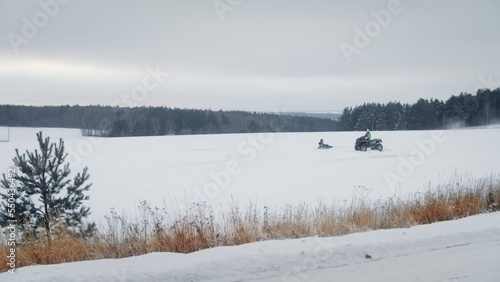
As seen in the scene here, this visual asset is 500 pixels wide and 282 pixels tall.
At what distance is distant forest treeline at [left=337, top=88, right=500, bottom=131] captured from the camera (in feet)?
249

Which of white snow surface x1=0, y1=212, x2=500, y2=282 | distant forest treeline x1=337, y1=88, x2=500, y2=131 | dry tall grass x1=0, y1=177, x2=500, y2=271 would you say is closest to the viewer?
white snow surface x1=0, y1=212, x2=500, y2=282

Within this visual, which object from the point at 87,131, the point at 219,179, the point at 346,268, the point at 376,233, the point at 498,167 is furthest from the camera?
the point at 87,131

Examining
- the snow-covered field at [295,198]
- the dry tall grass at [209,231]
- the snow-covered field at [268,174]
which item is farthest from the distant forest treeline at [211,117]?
the dry tall grass at [209,231]

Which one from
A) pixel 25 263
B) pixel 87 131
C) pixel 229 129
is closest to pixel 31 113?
pixel 87 131

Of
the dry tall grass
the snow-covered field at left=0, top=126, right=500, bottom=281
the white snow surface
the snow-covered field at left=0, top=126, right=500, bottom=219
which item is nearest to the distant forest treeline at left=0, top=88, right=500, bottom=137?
the snow-covered field at left=0, top=126, right=500, bottom=281

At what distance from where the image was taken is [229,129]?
96.3m

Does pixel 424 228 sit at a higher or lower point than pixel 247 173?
higher

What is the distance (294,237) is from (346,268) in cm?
159

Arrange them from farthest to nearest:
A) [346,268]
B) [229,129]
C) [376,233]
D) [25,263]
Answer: [229,129] → [376,233] → [25,263] → [346,268]

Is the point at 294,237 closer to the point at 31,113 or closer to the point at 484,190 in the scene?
the point at 484,190

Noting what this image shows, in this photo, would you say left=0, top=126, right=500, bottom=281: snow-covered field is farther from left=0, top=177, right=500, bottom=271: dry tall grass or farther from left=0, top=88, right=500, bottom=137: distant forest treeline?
left=0, top=88, right=500, bottom=137: distant forest treeline

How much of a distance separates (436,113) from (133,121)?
65.0 meters

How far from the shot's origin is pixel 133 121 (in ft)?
263

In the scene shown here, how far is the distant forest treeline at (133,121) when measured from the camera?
2815 inches
